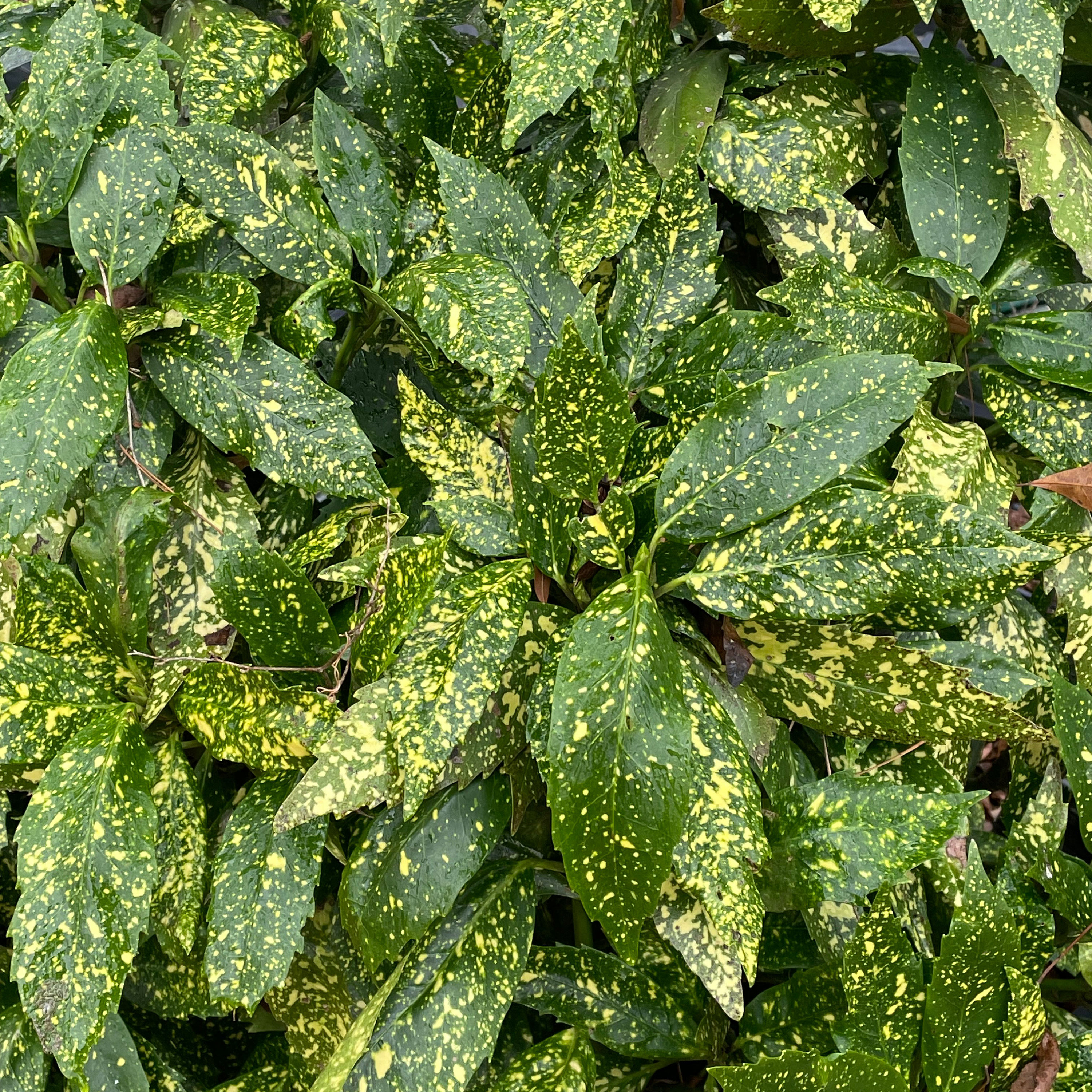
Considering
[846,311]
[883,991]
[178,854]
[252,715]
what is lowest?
[883,991]

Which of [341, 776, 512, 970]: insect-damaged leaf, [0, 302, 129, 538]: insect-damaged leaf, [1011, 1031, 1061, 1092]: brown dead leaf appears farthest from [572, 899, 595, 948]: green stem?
[0, 302, 129, 538]: insect-damaged leaf

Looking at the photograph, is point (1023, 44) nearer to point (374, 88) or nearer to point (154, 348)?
point (374, 88)

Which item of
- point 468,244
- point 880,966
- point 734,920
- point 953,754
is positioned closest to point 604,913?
point 734,920

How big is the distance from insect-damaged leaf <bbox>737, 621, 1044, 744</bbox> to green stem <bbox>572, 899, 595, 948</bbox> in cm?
27

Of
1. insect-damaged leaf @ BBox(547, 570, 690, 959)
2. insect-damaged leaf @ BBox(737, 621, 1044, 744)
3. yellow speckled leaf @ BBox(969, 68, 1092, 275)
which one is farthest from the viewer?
yellow speckled leaf @ BBox(969, 68, 1092, 275)

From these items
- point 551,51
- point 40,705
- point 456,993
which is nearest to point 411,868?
point 456,993

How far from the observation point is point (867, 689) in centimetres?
80

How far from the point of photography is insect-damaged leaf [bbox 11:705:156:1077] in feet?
2.41

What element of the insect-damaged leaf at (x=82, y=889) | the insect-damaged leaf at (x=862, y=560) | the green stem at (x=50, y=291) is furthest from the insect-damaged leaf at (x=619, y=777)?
the green stem at (x=50, y=291)

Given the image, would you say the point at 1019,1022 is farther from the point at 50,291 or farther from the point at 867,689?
the point at 50,291

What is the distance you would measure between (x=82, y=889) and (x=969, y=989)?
68 centimetres

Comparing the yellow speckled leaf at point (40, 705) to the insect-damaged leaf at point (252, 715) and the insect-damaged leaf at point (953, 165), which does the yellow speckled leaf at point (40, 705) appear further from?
the insect-damaged leaf at point (953, 165)

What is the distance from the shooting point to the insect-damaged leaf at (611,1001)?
0.87 m

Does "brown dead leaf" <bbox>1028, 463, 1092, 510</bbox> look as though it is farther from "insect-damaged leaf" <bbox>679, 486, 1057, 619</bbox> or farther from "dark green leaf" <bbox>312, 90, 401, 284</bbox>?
"dark green leaf" <bbox>312, 90, 401, 284</bbox>
